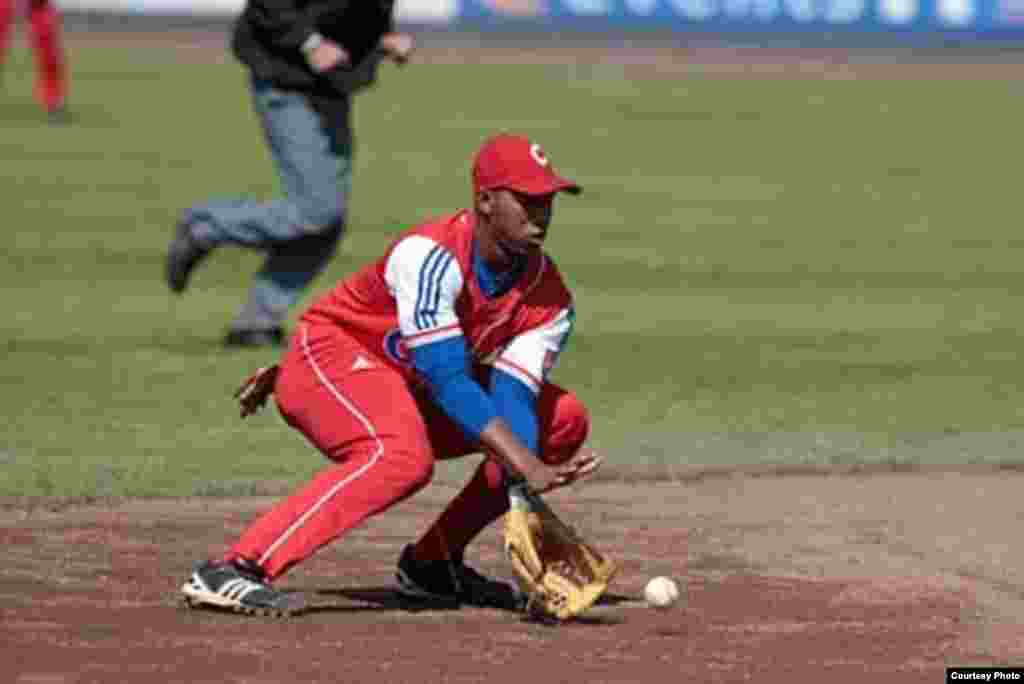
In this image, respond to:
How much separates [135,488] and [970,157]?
18.5m

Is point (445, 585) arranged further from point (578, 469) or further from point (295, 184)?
point (295, 184)

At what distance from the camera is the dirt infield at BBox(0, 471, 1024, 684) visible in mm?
7633

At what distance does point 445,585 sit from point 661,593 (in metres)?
0.73

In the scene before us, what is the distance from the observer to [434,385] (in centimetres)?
813

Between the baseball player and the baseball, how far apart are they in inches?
17.5

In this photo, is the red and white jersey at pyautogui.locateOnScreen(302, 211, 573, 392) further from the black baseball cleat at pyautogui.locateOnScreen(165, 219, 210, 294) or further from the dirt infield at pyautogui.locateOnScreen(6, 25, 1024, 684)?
the black baseball cleat at pyautogui.locateOnScreen(165, 219, 210, 294)

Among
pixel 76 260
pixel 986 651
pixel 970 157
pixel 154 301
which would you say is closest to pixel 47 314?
pixel 154 301

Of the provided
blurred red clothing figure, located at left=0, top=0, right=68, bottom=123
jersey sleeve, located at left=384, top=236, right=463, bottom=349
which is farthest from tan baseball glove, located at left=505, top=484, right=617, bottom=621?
blurred red clothing figure, located at left=0, top=0, right=68, bottom=123

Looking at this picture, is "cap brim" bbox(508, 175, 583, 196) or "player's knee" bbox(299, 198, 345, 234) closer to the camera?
"cap brim" bbox(508, 175, 583, 196)

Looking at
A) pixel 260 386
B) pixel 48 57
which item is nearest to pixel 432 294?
pixel 260 386

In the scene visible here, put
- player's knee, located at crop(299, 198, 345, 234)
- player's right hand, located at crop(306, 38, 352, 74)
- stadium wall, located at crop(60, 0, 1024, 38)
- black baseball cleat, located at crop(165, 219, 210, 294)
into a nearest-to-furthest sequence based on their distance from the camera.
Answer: player's right hand, located at crop(306, 38, 352, 74), player's knee, located at crop(299, 198, 345, 234), black baseball cleat, located at crop(165, 219, 210, 294), stadium wall, located at crop(60, 0, 1024, 38)

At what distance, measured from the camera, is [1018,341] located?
51.5 feet

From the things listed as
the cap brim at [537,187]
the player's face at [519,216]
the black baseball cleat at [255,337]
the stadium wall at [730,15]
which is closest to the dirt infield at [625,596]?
the player's face at [519,216]

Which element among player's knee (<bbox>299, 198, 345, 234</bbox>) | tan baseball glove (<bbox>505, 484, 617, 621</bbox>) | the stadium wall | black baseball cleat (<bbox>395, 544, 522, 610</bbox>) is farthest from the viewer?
the stadium wall
